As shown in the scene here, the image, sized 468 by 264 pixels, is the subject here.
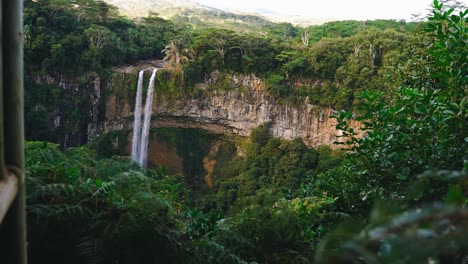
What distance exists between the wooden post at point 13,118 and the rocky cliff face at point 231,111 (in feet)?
78.3

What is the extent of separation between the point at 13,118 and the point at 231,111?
25840mm

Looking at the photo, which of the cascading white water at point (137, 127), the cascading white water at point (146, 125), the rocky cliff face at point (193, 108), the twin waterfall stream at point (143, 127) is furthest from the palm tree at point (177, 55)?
the cascading white water at point (137, 127)

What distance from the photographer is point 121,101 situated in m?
26.6

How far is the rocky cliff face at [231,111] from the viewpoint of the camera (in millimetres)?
25188

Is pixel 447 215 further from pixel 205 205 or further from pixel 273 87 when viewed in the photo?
pixel 273 87

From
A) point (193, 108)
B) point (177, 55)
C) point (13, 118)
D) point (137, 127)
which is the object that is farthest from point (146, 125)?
point (13, 118)

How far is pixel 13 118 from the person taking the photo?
3.88 feet

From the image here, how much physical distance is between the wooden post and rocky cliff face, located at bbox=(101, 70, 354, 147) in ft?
78.3

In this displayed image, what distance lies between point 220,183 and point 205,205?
10.9 feet

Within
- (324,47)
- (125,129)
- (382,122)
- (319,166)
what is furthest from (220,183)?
(382,122)

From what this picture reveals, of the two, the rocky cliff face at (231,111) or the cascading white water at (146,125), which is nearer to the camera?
the rocky cliff face at (231,111)

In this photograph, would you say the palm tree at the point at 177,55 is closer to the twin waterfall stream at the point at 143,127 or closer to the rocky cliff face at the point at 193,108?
the twin waterfall stream at the point at 143,127

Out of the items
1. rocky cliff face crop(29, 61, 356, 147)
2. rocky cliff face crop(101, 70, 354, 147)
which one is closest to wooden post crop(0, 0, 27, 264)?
rocky cliff face crop(29, 61, 356, 147)

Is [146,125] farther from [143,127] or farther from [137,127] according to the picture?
[137,127]
